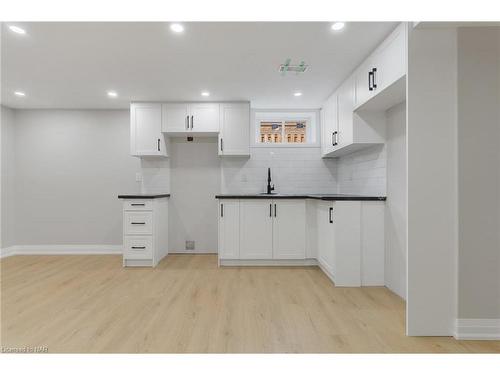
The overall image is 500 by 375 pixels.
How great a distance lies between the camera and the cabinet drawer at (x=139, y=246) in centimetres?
383

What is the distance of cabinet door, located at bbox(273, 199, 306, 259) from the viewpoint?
380 centimetres

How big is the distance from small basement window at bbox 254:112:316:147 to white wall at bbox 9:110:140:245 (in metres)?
2.13

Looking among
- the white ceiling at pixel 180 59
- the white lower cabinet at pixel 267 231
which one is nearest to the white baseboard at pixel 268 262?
the white lower cabinet at pixel 267 231

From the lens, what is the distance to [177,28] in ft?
7.63

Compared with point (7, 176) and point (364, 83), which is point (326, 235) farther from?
point (7, 176)

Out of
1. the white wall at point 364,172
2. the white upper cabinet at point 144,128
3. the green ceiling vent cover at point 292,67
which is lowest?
the white wall at point 364,172

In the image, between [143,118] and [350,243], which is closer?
[350,243]

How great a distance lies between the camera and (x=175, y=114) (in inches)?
167

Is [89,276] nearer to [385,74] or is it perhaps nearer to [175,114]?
[175,114]

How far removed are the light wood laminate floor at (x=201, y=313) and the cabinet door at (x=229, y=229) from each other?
0.81ft

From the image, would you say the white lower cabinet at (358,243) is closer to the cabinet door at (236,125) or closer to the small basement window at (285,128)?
the cabinet door at (236,125)

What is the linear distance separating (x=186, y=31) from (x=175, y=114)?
1.96 meters

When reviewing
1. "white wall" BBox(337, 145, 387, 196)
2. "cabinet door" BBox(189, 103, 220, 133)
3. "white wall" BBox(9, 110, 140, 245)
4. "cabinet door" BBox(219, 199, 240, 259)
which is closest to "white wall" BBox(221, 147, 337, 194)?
"white wall" BBox(337, 145, 387, 196)
